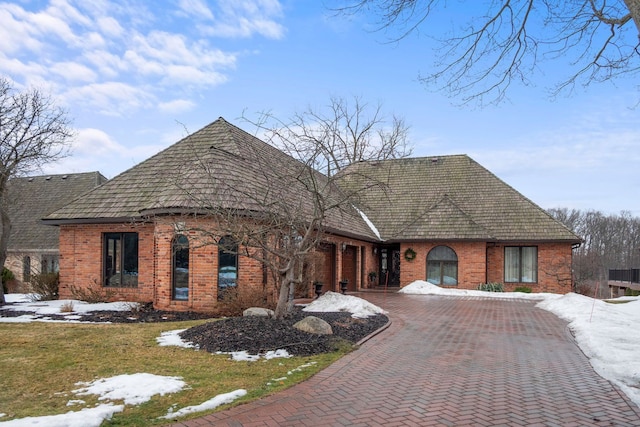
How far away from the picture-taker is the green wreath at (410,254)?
24.2 m

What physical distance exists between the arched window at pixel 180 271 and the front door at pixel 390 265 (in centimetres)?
1475

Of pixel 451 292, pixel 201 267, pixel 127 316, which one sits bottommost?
pixel 451 292

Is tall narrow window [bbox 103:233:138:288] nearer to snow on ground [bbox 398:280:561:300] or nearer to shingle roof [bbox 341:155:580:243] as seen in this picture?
shingle roof [bbox 341:155:580:243]

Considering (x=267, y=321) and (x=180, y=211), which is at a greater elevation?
(x=180, y=211)

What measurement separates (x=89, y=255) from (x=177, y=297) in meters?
4.19

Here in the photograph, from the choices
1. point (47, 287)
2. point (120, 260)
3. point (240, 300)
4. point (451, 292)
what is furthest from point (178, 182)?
point (451, 292)

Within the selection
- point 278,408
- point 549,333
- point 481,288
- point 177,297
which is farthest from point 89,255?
point 481,288

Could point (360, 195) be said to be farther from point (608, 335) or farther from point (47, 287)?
point (47, 287)

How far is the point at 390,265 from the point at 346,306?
13872 mm

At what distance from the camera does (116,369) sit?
6793 millimetres

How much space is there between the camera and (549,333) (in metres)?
10.7

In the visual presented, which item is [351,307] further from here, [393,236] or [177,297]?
[393,236]

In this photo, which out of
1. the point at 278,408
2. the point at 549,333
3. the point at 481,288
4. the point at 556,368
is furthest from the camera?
the point at 481,288

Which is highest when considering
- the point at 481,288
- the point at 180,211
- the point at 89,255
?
the point at 180,211
